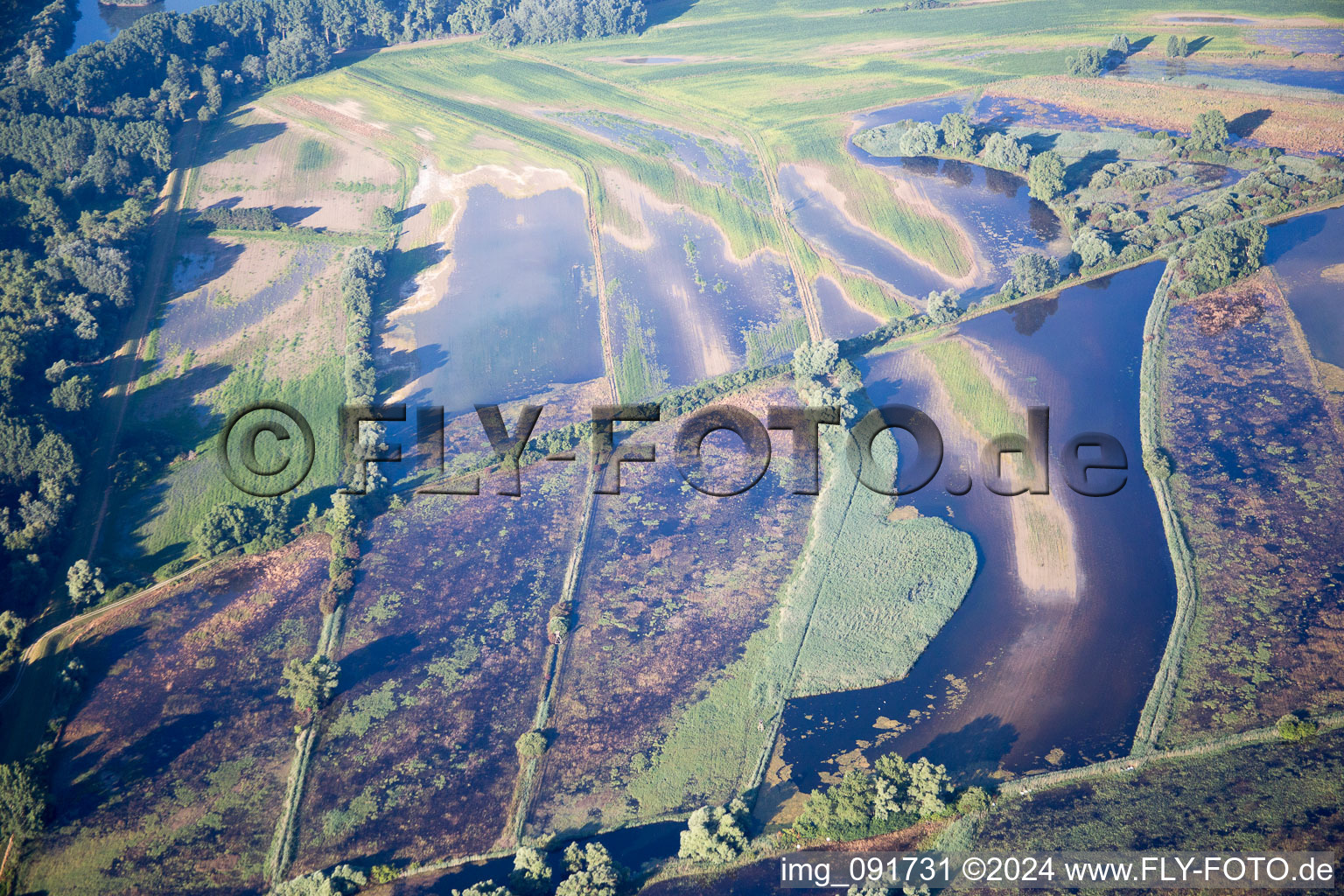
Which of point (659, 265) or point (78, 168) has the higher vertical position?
point (78, 168)

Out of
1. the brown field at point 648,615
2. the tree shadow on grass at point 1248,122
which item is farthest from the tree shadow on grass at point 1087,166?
the brown field at point 648,615

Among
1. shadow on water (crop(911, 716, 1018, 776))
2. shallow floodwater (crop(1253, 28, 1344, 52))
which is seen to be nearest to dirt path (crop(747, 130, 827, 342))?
shadow on water (crop(911, 716, 1018, 776))

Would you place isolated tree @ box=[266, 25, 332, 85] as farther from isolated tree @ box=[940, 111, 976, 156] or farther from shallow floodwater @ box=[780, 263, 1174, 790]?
shallow floodwater @ box=[780, 263, 1174, 790]

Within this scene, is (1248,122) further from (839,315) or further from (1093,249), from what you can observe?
(839,315)

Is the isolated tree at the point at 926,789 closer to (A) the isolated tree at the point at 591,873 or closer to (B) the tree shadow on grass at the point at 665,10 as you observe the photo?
(A) the isolated tree at the point at 591,873

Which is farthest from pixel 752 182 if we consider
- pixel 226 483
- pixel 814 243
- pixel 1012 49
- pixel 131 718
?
pixel 131 718

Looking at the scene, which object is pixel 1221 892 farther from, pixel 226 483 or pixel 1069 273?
pixel 226 483

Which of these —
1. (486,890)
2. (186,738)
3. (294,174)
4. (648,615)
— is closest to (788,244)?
(648,615)
